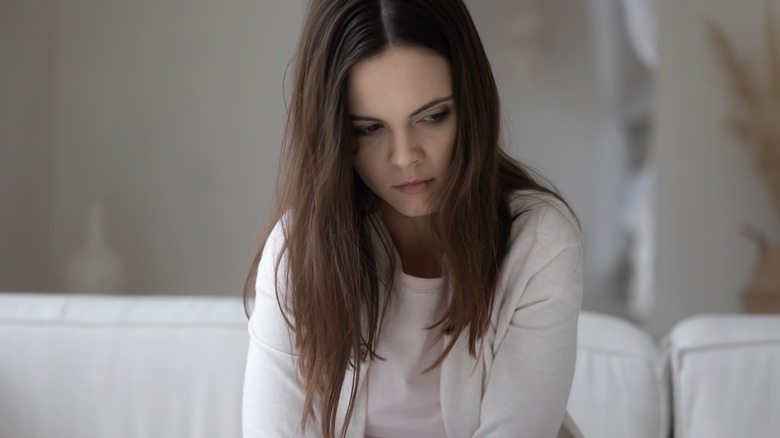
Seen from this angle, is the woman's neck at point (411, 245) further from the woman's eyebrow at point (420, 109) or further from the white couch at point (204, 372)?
the white couch at point (204, 372)

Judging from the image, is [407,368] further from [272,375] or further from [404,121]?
[404,121]

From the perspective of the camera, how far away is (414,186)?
1209 mm

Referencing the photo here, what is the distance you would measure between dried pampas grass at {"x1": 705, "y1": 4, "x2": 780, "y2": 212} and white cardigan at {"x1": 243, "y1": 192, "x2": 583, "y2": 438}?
249 cm

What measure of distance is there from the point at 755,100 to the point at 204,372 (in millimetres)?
2635

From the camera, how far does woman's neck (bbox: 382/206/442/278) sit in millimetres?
1366

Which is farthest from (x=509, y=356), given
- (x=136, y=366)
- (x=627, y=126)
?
(x=627, y=126)

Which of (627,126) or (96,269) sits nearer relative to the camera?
(96,269)

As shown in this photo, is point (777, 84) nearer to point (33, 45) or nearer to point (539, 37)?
point (539, 37)

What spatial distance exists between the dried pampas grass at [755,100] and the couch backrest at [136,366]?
6.85ft

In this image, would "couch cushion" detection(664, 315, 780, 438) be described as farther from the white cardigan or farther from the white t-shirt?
the white t-shirt

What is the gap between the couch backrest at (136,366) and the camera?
5.37 feet

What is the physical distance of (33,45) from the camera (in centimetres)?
333

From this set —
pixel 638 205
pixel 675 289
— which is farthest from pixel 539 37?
pixel 675 289

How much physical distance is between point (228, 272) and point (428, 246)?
228cm
